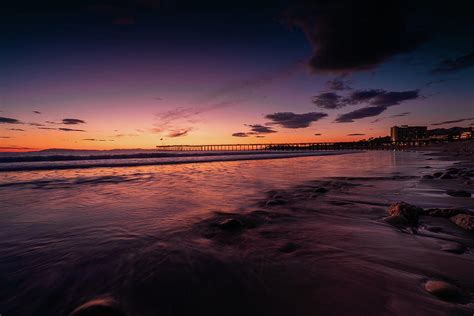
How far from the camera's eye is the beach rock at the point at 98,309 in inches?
61.1

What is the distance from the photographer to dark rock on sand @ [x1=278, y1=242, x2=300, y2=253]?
2.59 m

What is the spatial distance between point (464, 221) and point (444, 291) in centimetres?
210

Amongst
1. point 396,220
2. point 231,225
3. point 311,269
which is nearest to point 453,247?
point 396,220

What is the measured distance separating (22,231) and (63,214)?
3.07 feet

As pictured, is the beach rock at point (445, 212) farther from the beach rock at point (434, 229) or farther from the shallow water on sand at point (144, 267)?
the shallow water on sand at point (144, 267)

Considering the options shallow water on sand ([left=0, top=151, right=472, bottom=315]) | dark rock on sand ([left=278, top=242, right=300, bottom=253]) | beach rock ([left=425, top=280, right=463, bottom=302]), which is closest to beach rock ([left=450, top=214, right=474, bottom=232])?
shallow water on sand ([left=0, top=151, right=472, bottom=315])

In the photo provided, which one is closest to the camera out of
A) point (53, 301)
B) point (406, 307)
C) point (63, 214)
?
point (406, 307)

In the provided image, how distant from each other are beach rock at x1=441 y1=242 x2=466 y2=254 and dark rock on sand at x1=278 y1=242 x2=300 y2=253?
5.15ft

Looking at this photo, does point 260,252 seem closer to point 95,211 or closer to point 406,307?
point 406,307

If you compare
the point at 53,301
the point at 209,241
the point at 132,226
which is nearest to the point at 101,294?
the point at 53,301

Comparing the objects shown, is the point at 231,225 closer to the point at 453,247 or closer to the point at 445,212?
the point at 453,247

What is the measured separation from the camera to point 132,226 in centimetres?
351

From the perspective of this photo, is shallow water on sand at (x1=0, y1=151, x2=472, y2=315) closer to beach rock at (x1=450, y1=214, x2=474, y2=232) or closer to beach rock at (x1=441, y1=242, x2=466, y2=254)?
beach rock at (x1=441, y1=242, x2=466, y2=254)

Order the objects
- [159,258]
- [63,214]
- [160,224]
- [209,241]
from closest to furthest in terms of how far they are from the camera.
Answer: [159,258]
[209,241]
[160,224]
[63,214]
